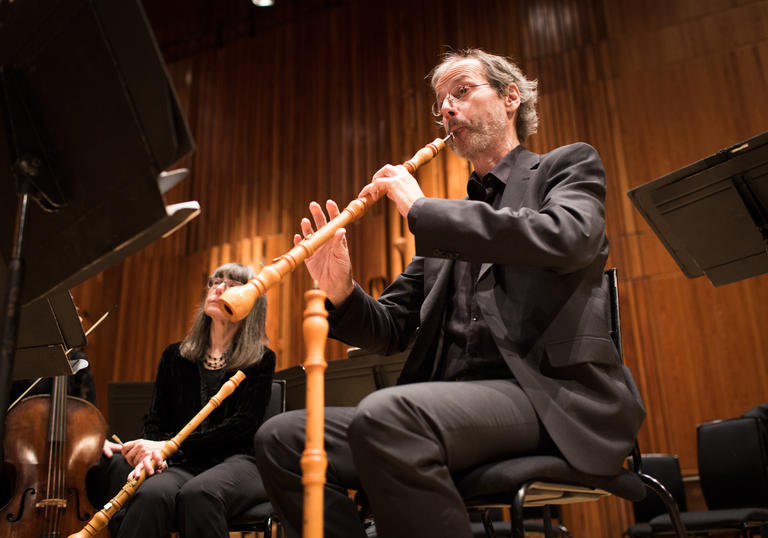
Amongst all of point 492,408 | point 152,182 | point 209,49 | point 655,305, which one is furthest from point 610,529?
point 209,49

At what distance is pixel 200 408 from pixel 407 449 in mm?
1658

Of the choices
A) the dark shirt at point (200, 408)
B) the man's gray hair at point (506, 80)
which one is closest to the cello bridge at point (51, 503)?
the dark shirt at point (200, 408)

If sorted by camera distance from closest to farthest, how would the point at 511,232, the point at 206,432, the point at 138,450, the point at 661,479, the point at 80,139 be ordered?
the point at 80,139 → the point at 511,232 → the point at 138,450 → the point at 206,432 → the point at 661,479

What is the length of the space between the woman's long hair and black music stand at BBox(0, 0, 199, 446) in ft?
4.79

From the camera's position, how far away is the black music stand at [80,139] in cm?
101

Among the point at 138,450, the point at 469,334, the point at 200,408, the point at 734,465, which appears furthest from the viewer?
the point at 734,465

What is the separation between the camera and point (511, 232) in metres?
1.28

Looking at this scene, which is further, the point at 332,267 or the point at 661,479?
the point at 661,479

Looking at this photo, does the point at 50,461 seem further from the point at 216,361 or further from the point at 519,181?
the point at 519,181

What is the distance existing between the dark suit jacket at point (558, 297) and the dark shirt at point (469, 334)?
76 millimetres

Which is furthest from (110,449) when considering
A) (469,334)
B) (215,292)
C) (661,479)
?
(661,479)

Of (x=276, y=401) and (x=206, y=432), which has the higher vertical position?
(x=276, y=401)

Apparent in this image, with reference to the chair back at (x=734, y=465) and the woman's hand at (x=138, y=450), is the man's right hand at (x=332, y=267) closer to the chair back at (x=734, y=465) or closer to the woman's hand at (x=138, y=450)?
the woman's hand at (x=138, y=450)

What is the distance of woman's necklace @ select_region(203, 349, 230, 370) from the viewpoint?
2721mm
